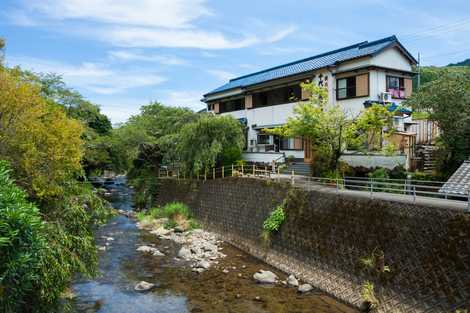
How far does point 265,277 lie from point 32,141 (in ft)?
36.0

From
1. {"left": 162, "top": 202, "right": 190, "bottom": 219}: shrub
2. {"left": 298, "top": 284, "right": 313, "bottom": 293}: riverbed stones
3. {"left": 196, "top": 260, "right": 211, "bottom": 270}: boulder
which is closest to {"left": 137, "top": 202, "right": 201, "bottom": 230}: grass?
{"left": 162, "top": 202, "right": 190, "bottom": 219}: shrub

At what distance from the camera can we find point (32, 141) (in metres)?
11.1

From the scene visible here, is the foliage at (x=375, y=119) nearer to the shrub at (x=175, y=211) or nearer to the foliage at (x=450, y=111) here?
the foliage at (x=450, y=111)

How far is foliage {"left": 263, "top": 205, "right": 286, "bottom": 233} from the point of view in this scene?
745 inches

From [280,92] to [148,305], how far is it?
21.3 metres

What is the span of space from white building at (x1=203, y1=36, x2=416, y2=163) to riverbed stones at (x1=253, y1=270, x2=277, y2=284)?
40.0 feet

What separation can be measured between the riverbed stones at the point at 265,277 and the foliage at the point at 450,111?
9782mm

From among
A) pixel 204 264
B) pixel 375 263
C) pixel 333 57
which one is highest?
pixel 333 57

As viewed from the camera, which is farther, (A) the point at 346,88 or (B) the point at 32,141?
(A) the point at 346,88

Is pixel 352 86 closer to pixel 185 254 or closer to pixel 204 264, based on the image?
pixel 204 264

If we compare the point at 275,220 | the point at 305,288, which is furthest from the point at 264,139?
the point at 305,288

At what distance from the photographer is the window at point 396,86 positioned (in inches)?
938

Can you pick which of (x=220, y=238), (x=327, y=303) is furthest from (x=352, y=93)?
(x=327, y=303)

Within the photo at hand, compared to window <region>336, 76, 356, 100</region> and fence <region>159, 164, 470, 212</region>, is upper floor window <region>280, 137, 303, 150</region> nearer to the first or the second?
fence <region>159, 164, 470, 212</region>
